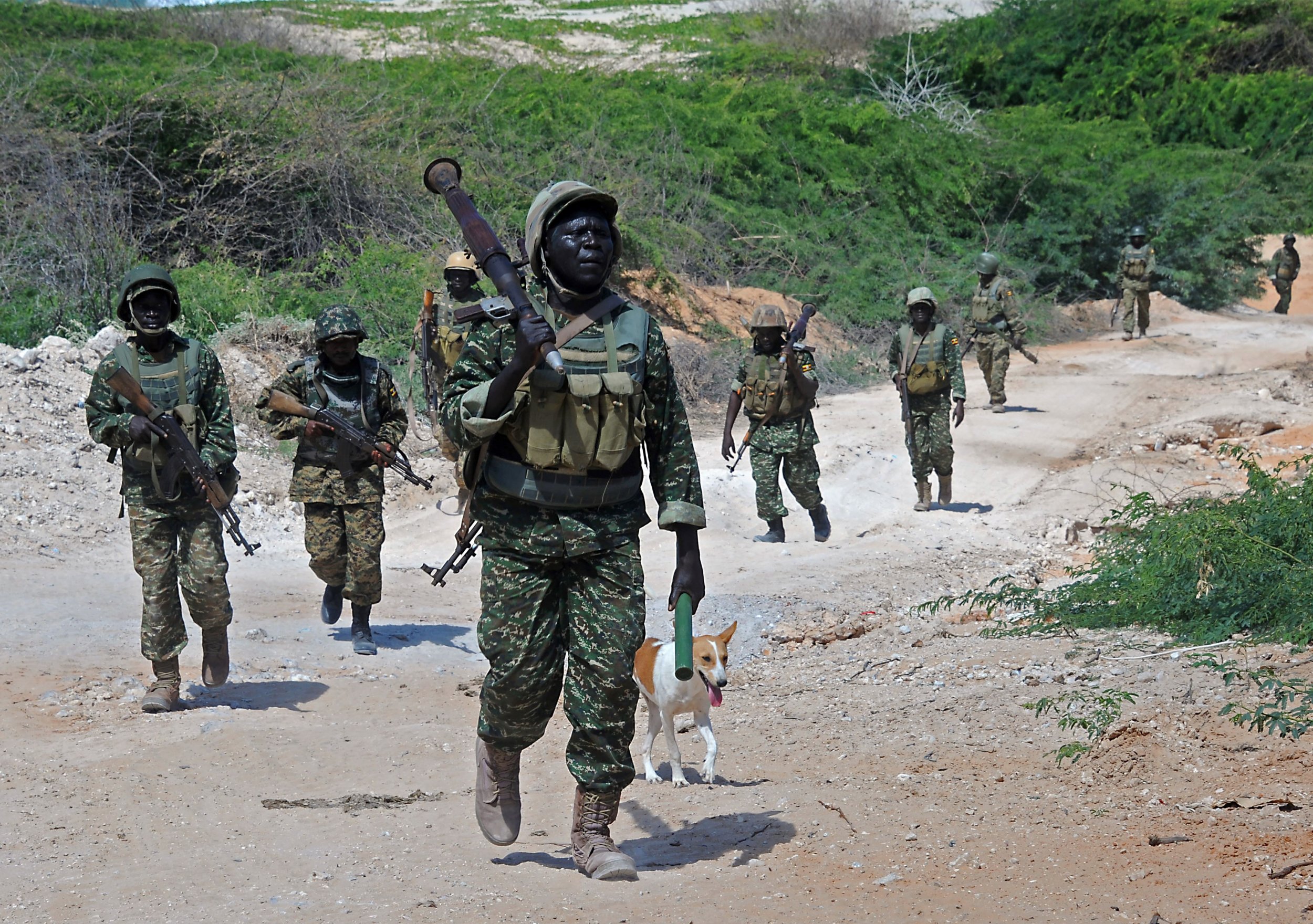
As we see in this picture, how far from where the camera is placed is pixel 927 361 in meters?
11.2

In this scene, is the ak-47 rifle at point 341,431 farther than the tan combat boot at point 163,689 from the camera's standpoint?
Yes

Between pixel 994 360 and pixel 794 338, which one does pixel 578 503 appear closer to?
pixel 794 338

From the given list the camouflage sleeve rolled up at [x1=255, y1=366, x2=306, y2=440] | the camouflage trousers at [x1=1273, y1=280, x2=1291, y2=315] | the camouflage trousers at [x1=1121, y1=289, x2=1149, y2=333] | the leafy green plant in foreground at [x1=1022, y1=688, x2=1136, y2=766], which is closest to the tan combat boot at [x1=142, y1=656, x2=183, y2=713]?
the camouflage sleeve rolled up at [x1=255, y1=366, x2=306, y2=440]

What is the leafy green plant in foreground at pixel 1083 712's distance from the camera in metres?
5.25

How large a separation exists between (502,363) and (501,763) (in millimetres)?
1243

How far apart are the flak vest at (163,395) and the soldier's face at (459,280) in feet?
13.1

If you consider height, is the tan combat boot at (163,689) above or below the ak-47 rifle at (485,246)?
below

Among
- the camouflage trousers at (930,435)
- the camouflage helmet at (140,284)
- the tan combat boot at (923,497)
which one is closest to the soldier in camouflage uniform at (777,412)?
the camouflage trousers at (930,435)

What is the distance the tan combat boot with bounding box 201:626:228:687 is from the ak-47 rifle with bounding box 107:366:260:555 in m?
0.84

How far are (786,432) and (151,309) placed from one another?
5372 mm

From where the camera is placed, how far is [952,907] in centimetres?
381

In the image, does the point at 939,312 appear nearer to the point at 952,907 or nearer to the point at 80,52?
the point at 80,52

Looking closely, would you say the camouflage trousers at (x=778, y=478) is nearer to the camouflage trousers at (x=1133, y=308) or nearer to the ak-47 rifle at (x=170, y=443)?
the ak-47 rifle at (x=170, y=443)

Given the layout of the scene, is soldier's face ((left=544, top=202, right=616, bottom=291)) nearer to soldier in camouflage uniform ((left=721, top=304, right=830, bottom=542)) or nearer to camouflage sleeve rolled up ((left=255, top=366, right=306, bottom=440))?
camouflage sleeve rolled up ((left=255, top=366, right=306, bottom=440))
